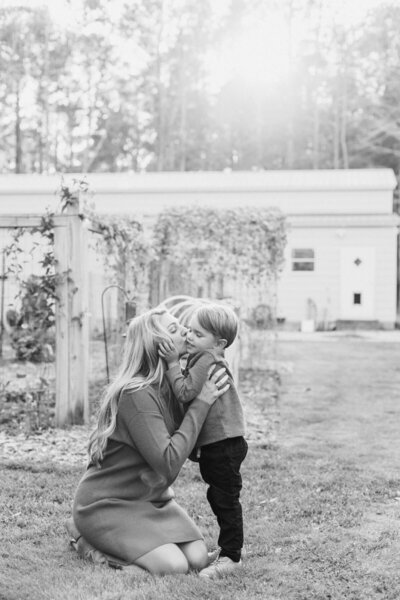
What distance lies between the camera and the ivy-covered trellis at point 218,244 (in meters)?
10.2

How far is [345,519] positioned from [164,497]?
3.99 ft

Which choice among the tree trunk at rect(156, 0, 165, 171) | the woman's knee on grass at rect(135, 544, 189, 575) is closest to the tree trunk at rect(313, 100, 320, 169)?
the tree trunk at rect(156, 0, 165, 171)

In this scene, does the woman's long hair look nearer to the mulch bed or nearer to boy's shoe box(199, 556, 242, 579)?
boy's shoe box(199, 556, 242, 579)

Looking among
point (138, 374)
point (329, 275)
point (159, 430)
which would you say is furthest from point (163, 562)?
point (329, 275)

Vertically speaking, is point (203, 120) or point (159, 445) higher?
point (203, 120)

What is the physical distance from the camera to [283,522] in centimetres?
425

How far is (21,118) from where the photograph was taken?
34406 millimetres

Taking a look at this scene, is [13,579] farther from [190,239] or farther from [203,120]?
[203,120]

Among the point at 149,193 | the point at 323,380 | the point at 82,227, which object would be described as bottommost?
the point at 323,380

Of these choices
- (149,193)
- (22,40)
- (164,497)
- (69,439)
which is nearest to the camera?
(164,497)

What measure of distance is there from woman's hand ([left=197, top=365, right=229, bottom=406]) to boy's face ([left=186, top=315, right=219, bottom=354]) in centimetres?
10

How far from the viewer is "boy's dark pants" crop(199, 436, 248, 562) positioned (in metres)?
3.47

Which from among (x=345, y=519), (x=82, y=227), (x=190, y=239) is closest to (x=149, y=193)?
(x=190, y=239)

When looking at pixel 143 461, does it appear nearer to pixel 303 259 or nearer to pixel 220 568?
pixel 220 568
